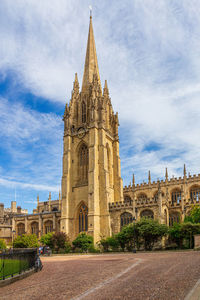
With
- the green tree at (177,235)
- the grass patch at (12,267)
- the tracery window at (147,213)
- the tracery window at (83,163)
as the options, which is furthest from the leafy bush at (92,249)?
the grass patch at (12,267)

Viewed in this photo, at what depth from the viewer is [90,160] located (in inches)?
1941

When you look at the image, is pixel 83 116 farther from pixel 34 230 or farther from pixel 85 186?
pixel 34 230

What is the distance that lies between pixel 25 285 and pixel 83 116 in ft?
151

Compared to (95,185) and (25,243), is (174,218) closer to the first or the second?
(95,185)

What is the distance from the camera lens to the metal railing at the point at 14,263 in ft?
42.7

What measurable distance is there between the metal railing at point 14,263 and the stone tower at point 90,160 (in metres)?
28.8

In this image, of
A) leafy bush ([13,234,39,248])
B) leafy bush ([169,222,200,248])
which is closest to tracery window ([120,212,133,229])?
leafy bush ([169,222,200,248])

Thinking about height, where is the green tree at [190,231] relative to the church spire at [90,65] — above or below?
below

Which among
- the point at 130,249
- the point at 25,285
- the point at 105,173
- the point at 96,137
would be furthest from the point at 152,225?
the point at 25,285

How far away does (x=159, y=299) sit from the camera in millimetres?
8094

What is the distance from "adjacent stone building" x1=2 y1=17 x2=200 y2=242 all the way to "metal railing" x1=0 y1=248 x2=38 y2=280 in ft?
89.6

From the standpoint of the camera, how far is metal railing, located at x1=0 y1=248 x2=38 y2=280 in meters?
13.0

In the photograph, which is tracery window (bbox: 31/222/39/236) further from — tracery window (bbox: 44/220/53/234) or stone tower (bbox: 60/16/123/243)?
stone tower (bbox: 60/16/123/243)

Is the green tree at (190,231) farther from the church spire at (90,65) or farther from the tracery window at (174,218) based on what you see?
the church spire at (90,65)
